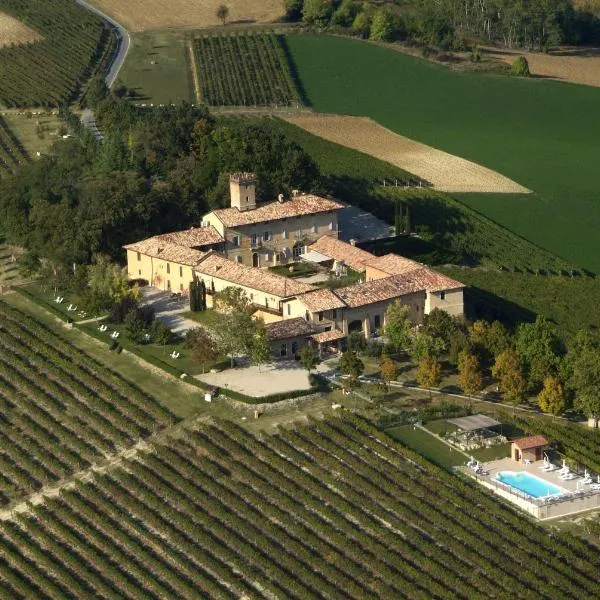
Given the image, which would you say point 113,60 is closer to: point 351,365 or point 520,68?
point 520,68

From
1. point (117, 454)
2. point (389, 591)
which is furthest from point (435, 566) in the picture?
point (117, 454)

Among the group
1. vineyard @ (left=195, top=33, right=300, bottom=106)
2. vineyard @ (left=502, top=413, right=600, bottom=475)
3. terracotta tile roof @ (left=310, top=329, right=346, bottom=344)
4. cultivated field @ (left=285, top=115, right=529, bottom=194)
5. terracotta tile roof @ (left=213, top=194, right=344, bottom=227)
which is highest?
terracotta tile roof @ (left=213, top=194, right=344, bottom=227)

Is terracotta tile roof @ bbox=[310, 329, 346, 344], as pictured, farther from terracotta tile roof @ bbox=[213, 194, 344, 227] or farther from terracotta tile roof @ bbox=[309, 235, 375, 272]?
terracotta tile roof @ bbox=[213, 194, 344, 227]

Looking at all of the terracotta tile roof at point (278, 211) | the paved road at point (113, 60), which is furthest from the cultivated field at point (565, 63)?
the terracotta tile roof at point (278, 211)

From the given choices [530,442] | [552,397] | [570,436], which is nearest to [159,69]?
[552,397]

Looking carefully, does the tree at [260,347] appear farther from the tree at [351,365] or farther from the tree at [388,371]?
the tree at [388,371]

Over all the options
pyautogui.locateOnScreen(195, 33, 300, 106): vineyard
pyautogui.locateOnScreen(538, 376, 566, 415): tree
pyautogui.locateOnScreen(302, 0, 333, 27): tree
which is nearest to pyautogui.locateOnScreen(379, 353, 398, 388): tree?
pyautogui.locateOnScreen(538, 376, 566, 415): tree
